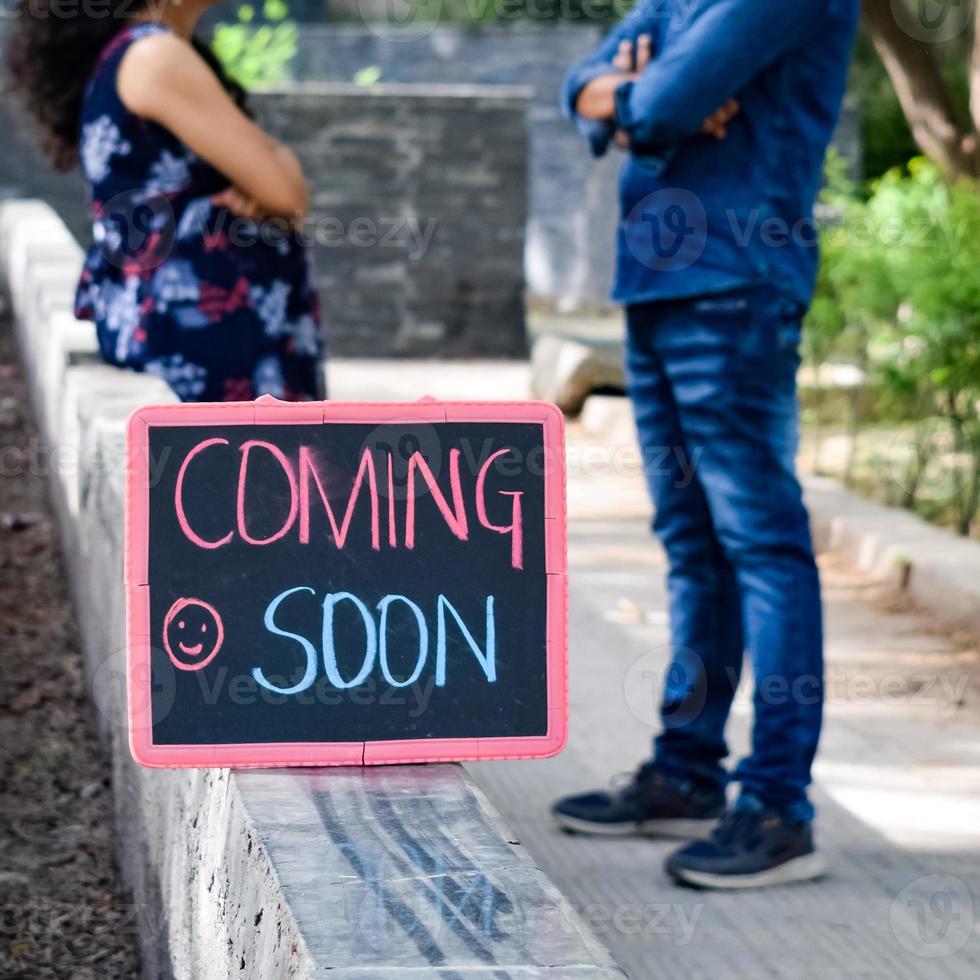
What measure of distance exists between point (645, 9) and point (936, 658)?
210 cm

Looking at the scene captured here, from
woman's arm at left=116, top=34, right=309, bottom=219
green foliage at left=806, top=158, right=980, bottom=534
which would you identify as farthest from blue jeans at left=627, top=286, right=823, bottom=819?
green foliage at left=806, top=158, right=980, bottom=534

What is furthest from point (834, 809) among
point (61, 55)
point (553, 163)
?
point (553, 163)

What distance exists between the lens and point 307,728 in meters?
1.91

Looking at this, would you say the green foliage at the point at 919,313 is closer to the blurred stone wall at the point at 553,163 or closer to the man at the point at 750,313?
the man at the point at 750,313

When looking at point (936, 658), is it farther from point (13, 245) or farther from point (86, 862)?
point (13, 245)

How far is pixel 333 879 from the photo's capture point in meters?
1.58

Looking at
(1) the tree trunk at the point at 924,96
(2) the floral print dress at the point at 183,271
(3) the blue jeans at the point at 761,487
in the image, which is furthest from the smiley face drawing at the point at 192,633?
(1) the tree trunk at the point at 924,96

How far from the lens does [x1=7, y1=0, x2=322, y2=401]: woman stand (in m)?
3.19

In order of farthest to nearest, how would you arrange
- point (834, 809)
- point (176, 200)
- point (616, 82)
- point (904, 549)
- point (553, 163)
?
point (553, 163), point (904, 549), point (834, 809), point (176, 200), point (616, 82)

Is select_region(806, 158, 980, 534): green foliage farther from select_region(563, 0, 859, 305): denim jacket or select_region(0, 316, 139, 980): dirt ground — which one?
select_region(0, 316, 139, 980): dirt ground

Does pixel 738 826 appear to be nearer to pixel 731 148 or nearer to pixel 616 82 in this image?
pixel 731 148

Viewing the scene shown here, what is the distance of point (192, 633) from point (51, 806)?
1366 millimetres

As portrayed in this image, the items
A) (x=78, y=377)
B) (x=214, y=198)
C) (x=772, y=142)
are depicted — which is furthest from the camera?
(x=78, y=377)

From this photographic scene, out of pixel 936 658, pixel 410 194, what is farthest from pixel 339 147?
pixel 936 658
